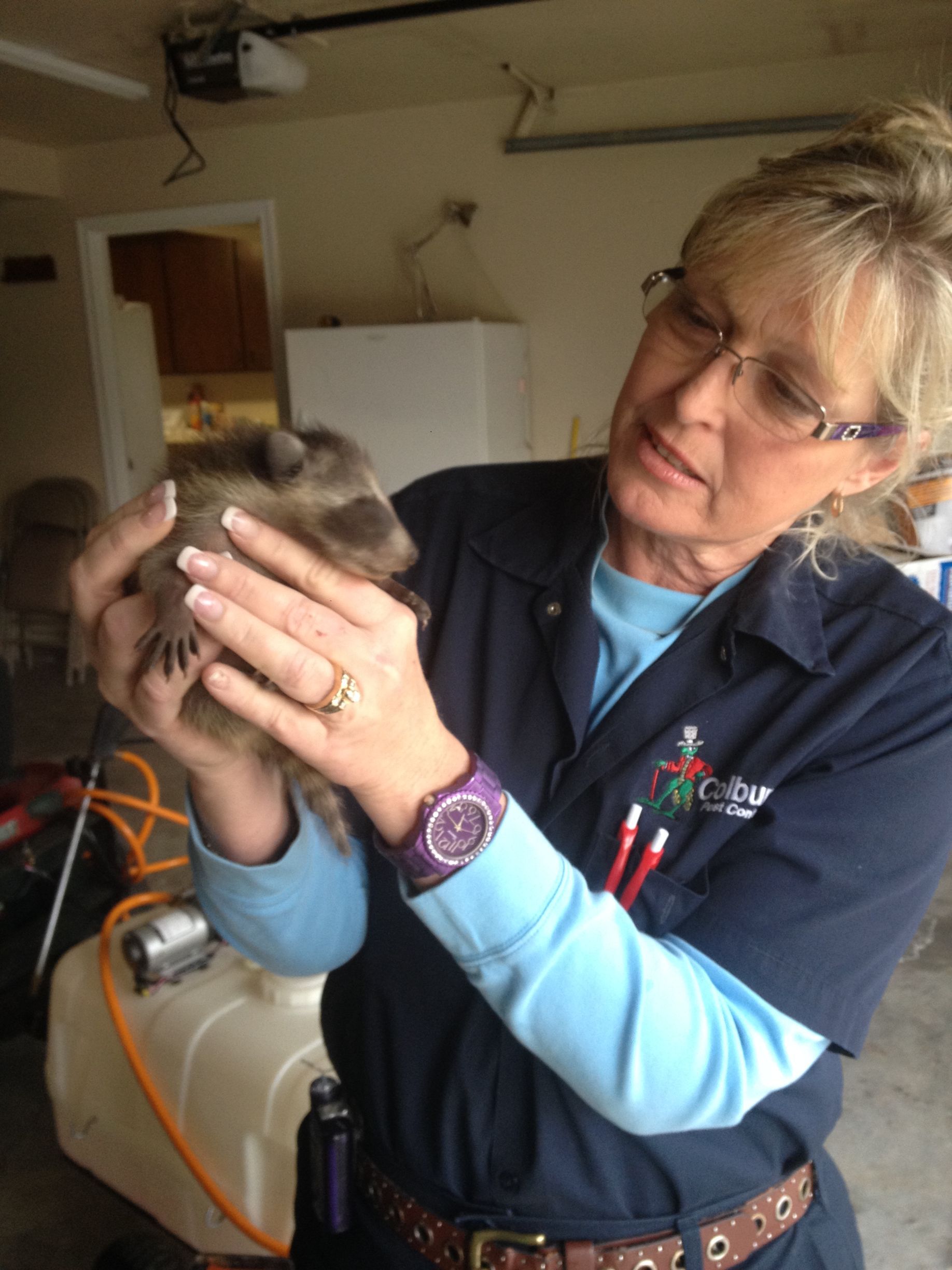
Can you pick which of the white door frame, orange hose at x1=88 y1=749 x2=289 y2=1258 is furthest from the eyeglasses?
the white door frame

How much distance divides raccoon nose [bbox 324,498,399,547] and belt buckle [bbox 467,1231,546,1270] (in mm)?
795

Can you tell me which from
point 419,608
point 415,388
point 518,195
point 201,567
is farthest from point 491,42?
point 201,567

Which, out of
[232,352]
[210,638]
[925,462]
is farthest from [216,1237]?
[232,352]

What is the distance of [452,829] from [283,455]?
0.58m

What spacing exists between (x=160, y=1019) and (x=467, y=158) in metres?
5.38

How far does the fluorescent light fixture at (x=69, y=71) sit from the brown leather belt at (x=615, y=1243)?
529 cm

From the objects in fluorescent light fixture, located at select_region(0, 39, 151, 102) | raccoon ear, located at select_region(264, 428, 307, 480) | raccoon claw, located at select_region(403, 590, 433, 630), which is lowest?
raccoon claw, located at select_region(403, 590, 433, 630)

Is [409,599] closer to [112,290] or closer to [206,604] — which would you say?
[206,604]

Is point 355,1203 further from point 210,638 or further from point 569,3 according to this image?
point 569,3

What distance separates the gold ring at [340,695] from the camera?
2.99 ft

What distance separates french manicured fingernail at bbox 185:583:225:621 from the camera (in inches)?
35.7

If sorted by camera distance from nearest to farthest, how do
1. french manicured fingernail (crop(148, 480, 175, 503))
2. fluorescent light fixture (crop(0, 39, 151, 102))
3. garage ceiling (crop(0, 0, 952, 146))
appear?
french manicured fingernail (crop(148, 480, 175, 503))
garage ceiling (crop(0, 0, 952, 146))
fluorescent light fixture (crop(0, 39, 151, 102))

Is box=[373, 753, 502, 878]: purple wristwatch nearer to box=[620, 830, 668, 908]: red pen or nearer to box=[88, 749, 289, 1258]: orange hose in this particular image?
box=[620, 830, 668, 908]: red pen

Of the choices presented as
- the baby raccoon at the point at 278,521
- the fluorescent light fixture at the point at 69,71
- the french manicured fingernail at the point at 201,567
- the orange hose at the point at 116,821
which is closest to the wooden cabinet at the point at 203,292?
the fluorescent light fixture at the point at 69,71
